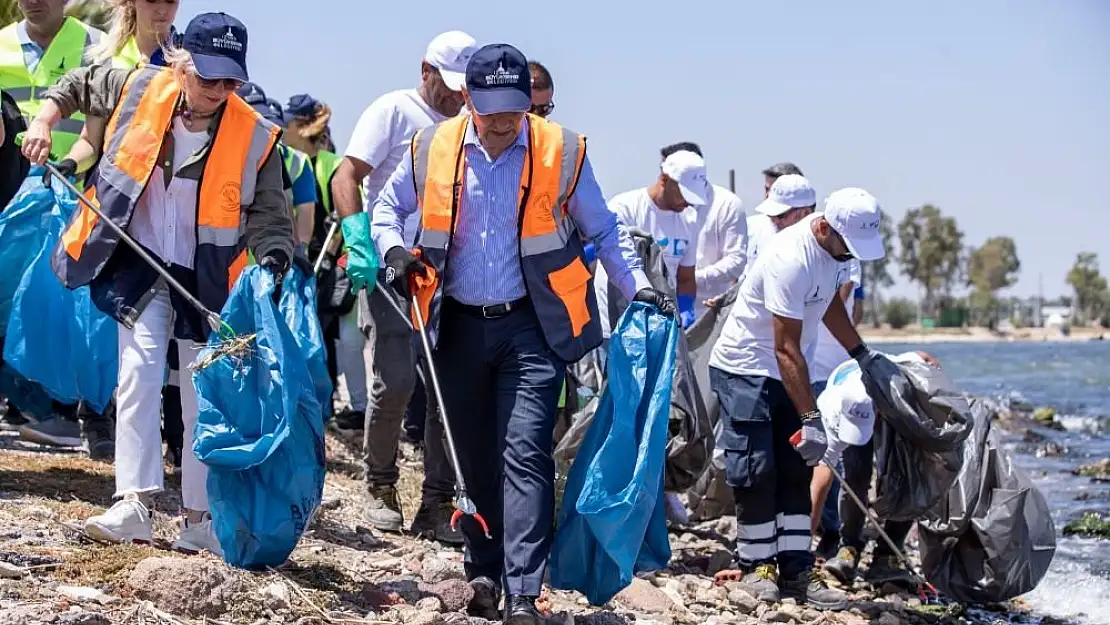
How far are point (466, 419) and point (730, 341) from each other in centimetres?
195

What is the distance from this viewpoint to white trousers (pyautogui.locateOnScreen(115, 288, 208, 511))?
15.8 feet

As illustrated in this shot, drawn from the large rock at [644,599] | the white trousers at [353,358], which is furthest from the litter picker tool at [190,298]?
the white trousers at [353,358]

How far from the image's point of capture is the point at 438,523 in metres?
6.05

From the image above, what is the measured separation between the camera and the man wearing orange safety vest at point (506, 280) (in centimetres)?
454

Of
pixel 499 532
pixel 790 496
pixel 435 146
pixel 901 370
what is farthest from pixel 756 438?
pixel 435 146

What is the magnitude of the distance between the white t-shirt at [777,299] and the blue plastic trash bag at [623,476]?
125 cm

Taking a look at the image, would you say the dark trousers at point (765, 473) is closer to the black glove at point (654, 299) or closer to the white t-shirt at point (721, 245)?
the black glove at point (654, 299)

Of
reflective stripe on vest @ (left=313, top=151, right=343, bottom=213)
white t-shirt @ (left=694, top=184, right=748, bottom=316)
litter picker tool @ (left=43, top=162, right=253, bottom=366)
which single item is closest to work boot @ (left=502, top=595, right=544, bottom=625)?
litter picker tool @ (left=43, top=162, right=253, bottom=366)

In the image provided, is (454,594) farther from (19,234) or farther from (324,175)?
(324,175)

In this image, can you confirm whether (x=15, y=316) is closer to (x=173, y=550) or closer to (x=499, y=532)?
(x=173, y=550)

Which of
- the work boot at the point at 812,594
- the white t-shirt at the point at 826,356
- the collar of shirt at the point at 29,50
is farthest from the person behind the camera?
the white t-shirt at the point at 826,356

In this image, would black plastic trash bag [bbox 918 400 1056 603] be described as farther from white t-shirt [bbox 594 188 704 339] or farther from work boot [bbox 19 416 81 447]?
work boot [bbox 19 416 81 447]

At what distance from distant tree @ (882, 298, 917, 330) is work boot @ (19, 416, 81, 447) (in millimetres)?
109375

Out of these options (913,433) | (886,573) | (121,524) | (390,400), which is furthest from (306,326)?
(886,573)
